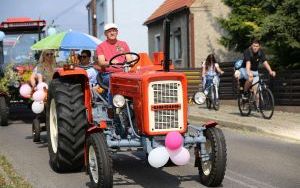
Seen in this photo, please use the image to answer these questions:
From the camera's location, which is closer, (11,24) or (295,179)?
(295,179)

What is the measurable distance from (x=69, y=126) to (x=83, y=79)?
0.89m

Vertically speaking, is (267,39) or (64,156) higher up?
(267,39)

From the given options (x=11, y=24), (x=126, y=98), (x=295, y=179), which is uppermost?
(x=11, y=24)

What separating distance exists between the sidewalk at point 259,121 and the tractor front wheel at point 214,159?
4649mm

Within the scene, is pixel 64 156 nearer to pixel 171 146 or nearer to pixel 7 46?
pixel 171 146

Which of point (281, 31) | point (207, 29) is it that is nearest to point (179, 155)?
point (281, 31)

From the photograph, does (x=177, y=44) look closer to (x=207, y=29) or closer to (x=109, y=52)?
(x=207, y=29)

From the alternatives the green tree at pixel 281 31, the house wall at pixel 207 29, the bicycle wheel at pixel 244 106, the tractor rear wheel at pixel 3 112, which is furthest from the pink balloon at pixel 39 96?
the house wall at pixel 207 29

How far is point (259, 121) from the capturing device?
13.7 m

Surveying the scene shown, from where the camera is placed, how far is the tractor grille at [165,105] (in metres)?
6.71

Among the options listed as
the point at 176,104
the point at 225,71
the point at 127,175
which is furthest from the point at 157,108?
the point at 225,71

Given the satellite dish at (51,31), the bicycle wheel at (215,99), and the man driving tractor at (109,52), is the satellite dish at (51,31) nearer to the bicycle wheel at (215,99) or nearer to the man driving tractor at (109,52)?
the bicycle wheel at (215,99)

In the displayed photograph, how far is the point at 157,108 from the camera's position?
22.0 ft

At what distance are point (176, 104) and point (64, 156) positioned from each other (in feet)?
6.09
